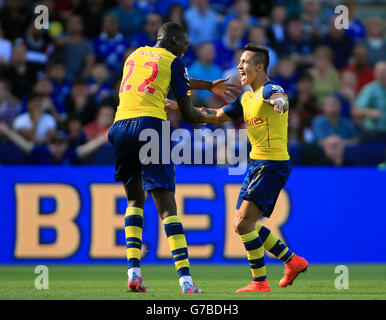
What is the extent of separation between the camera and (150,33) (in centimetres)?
1411

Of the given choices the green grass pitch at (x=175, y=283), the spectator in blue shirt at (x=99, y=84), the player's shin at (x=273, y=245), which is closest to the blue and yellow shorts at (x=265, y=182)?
the player's shin at (x=273, y=245)

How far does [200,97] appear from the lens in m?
13.0

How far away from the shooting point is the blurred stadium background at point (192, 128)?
437 inches

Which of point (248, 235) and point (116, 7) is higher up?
point (116, 7)

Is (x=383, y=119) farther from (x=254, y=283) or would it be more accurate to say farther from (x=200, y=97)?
(x=254, y=283)

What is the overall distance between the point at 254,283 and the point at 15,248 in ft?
15.0

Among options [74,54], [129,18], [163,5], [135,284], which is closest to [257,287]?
[135,284]

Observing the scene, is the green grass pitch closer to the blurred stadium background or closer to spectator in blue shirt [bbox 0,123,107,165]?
the blurred stadium background

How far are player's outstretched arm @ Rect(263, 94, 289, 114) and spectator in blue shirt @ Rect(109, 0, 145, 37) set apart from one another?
26.6ft

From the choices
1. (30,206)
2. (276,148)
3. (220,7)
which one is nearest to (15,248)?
(30,206)

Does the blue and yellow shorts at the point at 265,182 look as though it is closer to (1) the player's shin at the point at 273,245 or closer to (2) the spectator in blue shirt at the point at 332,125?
(1) the player's shin at the point at 273,245

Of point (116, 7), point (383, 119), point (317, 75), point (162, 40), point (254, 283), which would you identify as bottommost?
point (254, 283)

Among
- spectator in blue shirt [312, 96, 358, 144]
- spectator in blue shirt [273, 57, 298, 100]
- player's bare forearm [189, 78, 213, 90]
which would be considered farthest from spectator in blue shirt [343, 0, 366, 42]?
player's bare forearm [189, 78, 213, 90]

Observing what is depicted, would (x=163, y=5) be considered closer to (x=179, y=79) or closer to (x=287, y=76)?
(x=287, y=76)
